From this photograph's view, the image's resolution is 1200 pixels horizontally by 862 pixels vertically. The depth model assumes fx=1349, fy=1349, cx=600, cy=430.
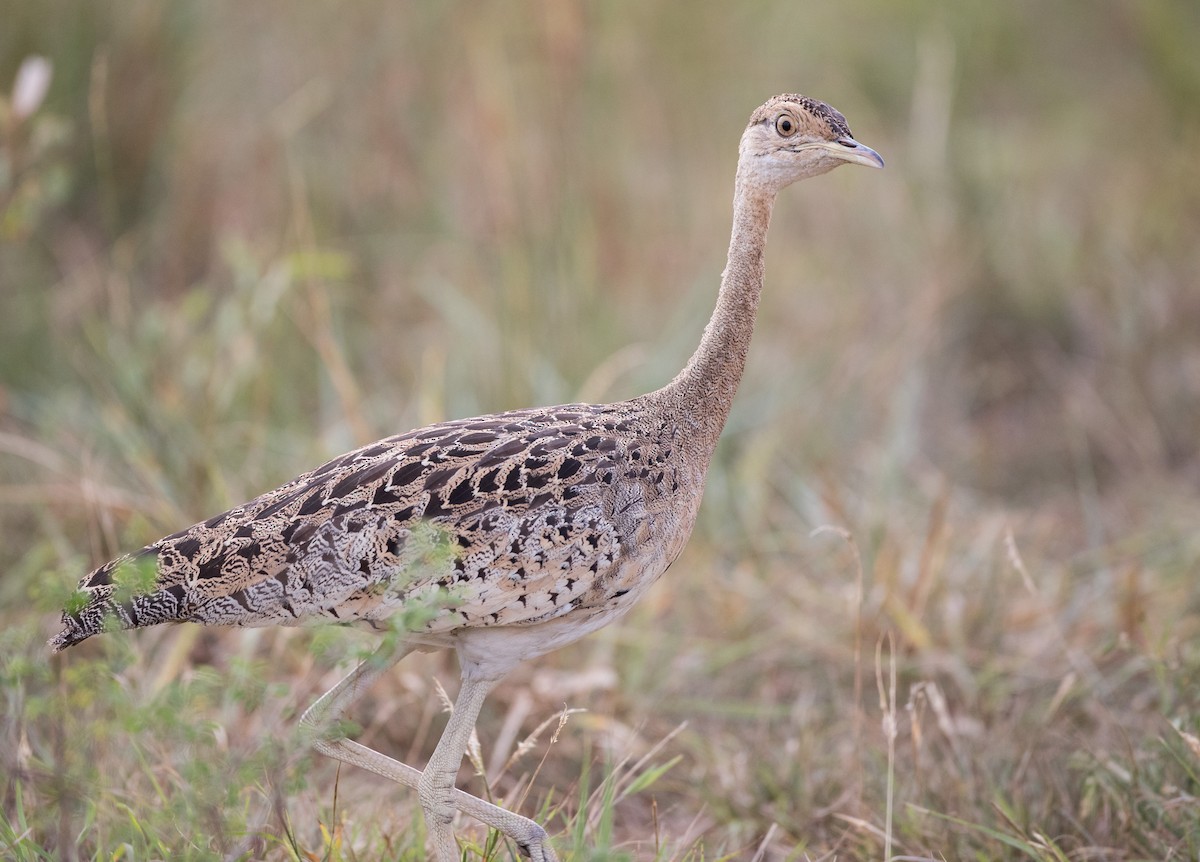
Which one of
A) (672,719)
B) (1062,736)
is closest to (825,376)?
(672,719)

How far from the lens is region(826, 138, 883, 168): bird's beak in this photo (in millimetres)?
3277

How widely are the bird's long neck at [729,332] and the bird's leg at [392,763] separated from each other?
2.83 ft

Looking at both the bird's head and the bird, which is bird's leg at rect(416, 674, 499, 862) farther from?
the bird's head

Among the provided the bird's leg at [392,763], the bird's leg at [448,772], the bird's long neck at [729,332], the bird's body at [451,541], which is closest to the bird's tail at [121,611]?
the bird's body at [451,541]

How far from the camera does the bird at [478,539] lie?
3066mm

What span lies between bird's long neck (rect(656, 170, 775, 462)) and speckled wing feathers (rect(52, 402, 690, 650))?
0.31 m

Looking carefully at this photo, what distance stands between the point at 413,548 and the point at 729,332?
3.40ft

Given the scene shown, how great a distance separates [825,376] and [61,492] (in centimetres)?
375

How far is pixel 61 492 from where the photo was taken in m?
4.99

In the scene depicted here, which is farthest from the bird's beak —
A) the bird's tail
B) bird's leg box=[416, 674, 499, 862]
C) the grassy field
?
the bird's tail

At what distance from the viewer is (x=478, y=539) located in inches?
121

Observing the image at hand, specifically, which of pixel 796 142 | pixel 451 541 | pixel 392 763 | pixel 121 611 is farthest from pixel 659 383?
pixel 121 611

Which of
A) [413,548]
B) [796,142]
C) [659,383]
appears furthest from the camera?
[659,383]

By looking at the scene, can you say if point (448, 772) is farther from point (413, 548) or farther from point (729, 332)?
point (729, 332)
